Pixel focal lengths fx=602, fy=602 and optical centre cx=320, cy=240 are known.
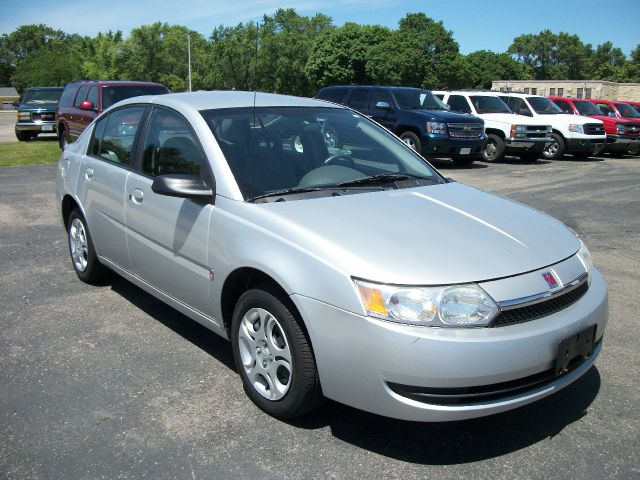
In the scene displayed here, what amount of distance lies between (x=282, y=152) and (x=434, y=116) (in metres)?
11.3

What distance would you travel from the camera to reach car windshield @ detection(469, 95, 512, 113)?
1733 cm

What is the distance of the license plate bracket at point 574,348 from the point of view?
110 inches

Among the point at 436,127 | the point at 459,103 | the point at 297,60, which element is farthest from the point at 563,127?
the point at 297,60

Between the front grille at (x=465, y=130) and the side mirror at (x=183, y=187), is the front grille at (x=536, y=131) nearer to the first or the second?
the front grille at (x=465, y=130)

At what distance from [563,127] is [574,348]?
16667 mm

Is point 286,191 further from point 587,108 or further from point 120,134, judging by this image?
point 587,108

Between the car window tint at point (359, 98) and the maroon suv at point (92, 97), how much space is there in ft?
15.6

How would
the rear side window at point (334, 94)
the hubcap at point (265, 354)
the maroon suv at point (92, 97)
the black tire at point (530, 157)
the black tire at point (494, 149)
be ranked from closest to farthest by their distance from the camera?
the hubcap at point (265, 354) → the maroon suv at point (92, 97) → the rear side window at point (334, 94) → the black tire at point (494, 149) → the black tire at point (530, 157)

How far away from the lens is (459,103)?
58.0ft

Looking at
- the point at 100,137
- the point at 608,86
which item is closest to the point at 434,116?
the point at 100,137

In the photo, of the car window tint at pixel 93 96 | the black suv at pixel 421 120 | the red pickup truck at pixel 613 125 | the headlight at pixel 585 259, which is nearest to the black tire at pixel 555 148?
the red pickup truck at pixel 613 125

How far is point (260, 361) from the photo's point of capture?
10.6ft

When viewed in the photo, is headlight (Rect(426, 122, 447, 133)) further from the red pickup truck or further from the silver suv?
the silver suv

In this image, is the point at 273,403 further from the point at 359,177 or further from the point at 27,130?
the point at 27,130
